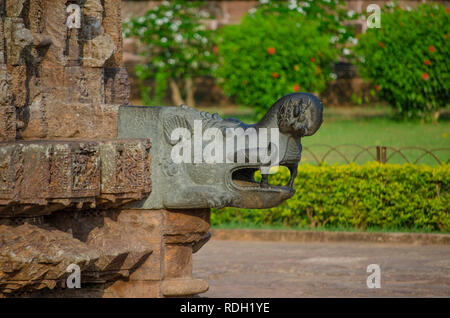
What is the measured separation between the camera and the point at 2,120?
11.6 ft

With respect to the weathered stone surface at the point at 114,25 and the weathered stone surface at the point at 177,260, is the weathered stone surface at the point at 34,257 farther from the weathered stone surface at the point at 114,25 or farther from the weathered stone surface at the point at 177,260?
the weathered stone surface at the point at 114,25

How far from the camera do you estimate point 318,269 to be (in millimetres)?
7074

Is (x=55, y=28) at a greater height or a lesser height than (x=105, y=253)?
greater

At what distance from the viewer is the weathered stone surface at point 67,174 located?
342cm

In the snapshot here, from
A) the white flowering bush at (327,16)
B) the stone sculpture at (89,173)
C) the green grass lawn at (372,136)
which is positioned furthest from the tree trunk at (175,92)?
the stone sculpture at (89,173)

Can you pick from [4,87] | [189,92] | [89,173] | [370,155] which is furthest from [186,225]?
[189,92]

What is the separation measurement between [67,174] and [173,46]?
1475 centimetres

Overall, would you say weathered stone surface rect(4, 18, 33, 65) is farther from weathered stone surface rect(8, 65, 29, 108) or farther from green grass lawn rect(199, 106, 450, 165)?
green grass lawn rect(199, 106, 450, 165)

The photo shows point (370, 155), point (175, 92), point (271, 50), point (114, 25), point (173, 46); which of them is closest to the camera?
point (114, 25)

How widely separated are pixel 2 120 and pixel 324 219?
595cm

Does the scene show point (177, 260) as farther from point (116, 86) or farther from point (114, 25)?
point (114, 25)

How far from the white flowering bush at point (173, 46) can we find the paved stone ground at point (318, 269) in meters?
9.68

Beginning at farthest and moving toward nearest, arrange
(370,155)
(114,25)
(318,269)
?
(370,155)
(318,269)
(114,25)
